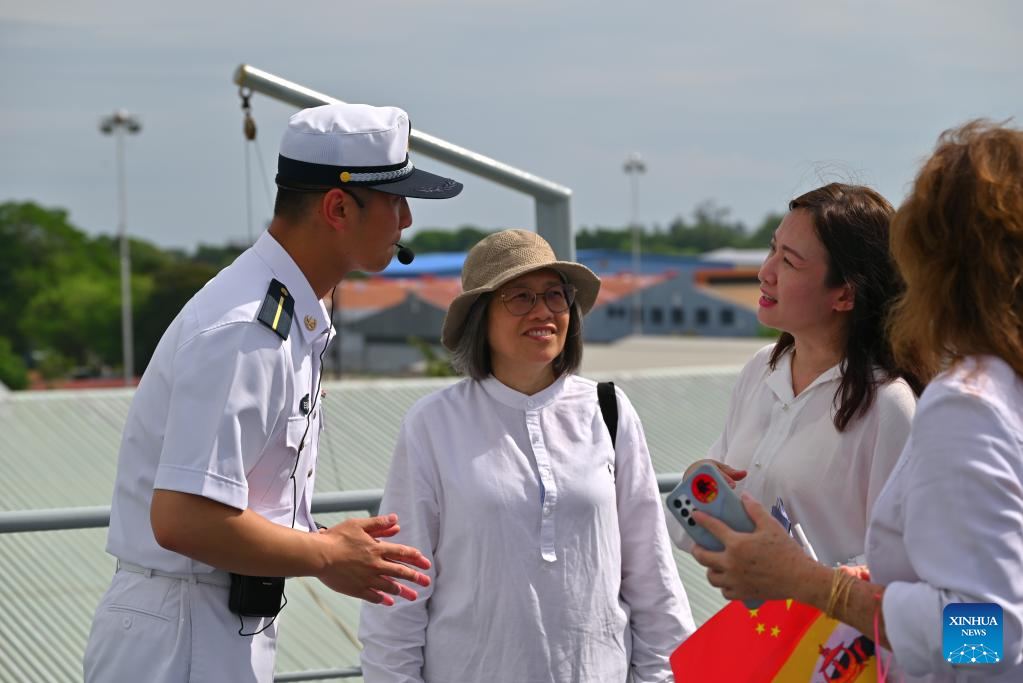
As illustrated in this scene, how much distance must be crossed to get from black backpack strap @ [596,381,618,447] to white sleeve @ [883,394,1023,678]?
54.6 inches

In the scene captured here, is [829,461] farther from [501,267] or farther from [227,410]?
[227,410]

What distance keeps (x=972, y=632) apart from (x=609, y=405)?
5.01 ft

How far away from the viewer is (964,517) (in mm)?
2014

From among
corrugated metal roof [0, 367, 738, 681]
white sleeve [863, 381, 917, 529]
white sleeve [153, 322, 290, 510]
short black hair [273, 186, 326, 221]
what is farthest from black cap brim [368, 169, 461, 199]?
corrugated metal roof [0, 367, 738, 681]

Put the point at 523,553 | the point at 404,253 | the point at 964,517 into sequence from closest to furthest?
the point at 964,517, the point at 404,253, the point at 523,553

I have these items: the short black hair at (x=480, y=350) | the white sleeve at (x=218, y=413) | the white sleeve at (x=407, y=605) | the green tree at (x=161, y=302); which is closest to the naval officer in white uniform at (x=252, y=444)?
the white sleeve at (x=218, y=413)

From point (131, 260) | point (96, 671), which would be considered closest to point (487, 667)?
point (96, 671)

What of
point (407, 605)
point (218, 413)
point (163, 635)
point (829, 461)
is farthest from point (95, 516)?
point (829, 461)

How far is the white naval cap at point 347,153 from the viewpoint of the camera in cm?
266

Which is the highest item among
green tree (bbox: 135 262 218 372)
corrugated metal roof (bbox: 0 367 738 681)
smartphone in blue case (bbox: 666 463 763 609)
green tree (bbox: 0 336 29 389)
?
smartphone in blue case (bbox: 666 463 763 609)

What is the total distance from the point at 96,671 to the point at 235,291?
81 centimetres

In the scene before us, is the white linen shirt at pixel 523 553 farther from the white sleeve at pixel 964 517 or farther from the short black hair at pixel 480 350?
the white sleeve at pixel 964 517

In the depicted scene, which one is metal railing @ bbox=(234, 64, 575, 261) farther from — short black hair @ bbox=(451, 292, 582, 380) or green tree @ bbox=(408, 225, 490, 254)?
green tree @ bbox=(408, 225, 490, 254)

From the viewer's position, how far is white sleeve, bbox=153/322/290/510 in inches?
94.2
